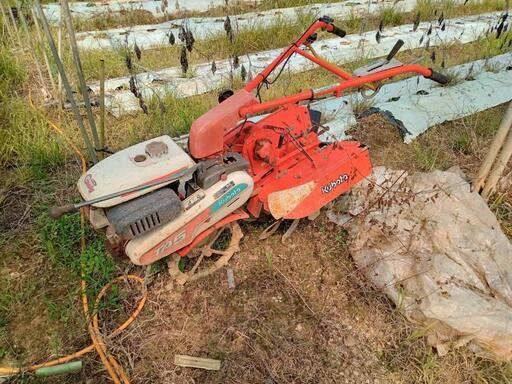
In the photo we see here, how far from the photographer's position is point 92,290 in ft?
7.61

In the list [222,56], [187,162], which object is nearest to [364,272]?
[187,162]

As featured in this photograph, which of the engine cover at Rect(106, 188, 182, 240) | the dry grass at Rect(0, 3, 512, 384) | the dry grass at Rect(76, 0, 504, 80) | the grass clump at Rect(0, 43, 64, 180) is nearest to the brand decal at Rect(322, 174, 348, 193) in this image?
the dry grass at Rect(0, 3, 512, 384)

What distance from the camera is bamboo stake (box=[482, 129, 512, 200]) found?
2597 mm

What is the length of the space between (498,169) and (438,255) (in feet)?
2.58

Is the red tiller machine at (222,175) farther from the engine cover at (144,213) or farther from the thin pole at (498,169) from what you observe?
the thin pole at (498,169)

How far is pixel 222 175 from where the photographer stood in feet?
6.56

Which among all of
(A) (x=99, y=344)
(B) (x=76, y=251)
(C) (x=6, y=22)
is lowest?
(A) (x=99, y=344)

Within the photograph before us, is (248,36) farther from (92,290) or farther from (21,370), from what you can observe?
(21,370)

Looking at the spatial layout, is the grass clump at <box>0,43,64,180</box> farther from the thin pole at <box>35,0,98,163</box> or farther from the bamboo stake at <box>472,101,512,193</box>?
the bamboo stake at <box>472,101,512,193</box>

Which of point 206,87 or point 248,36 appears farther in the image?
point 248,36

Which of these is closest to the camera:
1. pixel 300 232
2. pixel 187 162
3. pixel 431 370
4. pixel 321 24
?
pixel 187 162

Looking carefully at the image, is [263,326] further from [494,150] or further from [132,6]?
[132,6]

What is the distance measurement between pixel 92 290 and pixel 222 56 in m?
3.14

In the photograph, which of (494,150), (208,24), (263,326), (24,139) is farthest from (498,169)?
(208,24)
